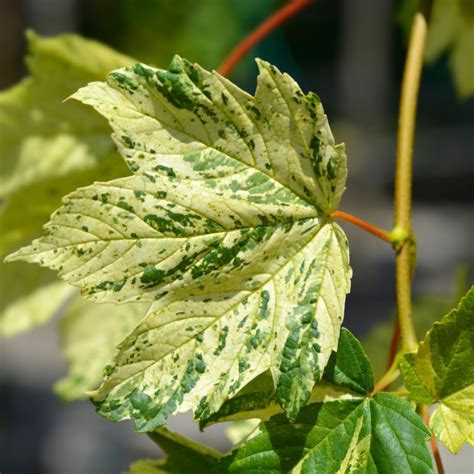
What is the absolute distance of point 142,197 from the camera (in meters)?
0.52

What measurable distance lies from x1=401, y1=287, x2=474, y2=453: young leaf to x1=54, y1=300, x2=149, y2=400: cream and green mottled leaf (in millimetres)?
363

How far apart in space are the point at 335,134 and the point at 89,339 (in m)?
7.33

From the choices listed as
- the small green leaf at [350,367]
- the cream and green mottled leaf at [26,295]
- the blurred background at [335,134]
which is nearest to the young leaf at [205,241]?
the small green leaf at [350,367]

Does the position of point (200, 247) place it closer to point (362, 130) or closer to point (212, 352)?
point (212, 352)

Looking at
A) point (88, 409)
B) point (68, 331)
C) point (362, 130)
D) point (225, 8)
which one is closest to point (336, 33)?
point (362, 130)

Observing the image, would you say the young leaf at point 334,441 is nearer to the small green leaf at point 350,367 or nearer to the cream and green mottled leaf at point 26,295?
the small green leaf at point 350,367

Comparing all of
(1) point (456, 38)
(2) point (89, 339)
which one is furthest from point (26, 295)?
(1) point (456, 38)

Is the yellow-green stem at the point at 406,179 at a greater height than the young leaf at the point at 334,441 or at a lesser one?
greater

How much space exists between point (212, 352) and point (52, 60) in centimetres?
49

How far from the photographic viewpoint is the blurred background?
4.17 meters

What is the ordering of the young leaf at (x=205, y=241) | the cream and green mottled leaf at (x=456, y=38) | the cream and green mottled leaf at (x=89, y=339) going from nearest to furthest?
1. the young leaf at (x=205, y=241)
2. the cream and green mottled leaf at (x=89, y=339)
3. the cream and green mottled leaf at (x=456, y=38)

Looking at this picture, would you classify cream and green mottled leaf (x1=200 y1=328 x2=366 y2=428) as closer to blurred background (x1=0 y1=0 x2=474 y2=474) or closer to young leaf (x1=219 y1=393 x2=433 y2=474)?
young leaf (x1=219 y1=393 x2=433 y2=474)

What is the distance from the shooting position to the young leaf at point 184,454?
0.57 metres

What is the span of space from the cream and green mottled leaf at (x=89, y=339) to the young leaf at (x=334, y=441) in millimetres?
340
